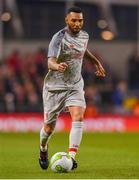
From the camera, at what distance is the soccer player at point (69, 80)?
12734mm

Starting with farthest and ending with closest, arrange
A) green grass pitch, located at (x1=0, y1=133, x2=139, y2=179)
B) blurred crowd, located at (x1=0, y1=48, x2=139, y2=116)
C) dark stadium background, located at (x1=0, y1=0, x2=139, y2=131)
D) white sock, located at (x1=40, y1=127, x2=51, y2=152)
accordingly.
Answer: dark stadium background, located at (x1=0, y1=0, x2=139, y2=131) → blurred crowd, located at (x1=0, y1=48, x2=139, y2=116) → white sock, located at (x1=40, y1=127, x2=51, y2=152) → green grass pitch, located at (x1=0, y1=133, x2=139, y2=179)

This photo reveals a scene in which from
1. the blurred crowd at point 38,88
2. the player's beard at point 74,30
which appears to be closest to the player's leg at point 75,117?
the player's beard at point 74,30

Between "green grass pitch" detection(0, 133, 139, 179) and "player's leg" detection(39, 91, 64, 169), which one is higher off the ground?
"player's leg" detection(39, 91, 64, 169)

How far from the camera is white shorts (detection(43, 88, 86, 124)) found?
1302 centimetres

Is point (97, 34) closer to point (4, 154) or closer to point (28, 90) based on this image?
point (28, 90)

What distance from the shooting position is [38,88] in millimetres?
29109

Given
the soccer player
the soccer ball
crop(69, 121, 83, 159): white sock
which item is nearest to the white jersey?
the soccer player

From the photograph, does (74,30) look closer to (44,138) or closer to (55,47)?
(55,47)

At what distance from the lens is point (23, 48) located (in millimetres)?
33562

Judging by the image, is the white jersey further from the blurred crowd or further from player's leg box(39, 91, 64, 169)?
the blurred crowd

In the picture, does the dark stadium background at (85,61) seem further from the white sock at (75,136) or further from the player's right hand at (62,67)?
the player's right hand at (62,67)

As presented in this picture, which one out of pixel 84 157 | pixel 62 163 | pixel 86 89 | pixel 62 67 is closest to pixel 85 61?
pixel 86 89

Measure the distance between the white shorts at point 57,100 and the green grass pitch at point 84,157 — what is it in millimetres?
876

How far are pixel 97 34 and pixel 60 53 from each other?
74.3 ft
